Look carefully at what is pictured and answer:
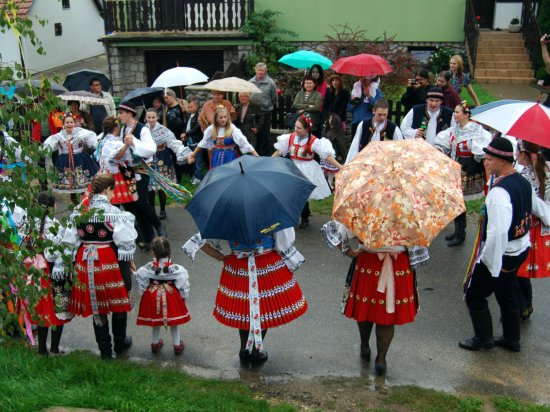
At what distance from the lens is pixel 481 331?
5281 millimetres

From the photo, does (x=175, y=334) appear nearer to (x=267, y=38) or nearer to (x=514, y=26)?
(x=267, y=38)

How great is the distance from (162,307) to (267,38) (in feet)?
42.7

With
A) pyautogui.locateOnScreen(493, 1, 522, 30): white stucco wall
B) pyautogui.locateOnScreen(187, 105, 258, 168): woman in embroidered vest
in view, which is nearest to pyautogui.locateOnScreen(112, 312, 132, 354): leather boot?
pyautogui.locateOnScreen(187, 105, 258, 168): woman in embroidered vest

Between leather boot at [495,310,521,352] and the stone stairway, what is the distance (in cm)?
1207

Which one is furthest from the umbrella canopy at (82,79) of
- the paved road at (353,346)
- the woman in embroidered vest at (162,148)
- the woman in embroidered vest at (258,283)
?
the woman in embroidered vest at (258,283)

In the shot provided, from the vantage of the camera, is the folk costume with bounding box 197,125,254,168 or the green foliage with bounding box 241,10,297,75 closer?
the folk costume with bounding box 197,125,254,168

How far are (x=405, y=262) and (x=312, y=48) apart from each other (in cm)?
1338

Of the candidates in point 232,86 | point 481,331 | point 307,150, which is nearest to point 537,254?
point 481,331

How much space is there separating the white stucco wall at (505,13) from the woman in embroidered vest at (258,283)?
15655 millimetres

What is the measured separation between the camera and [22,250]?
3.02 m

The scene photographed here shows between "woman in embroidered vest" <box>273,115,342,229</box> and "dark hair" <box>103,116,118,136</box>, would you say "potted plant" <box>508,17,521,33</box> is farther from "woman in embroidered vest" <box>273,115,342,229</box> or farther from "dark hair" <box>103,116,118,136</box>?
"dark hair" <box>103,116,118,136</box>

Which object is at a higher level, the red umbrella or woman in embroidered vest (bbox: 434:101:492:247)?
the red umbrella

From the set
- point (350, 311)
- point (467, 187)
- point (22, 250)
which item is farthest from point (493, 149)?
point (22, 250)

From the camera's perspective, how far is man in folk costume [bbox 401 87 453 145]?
302 inches
